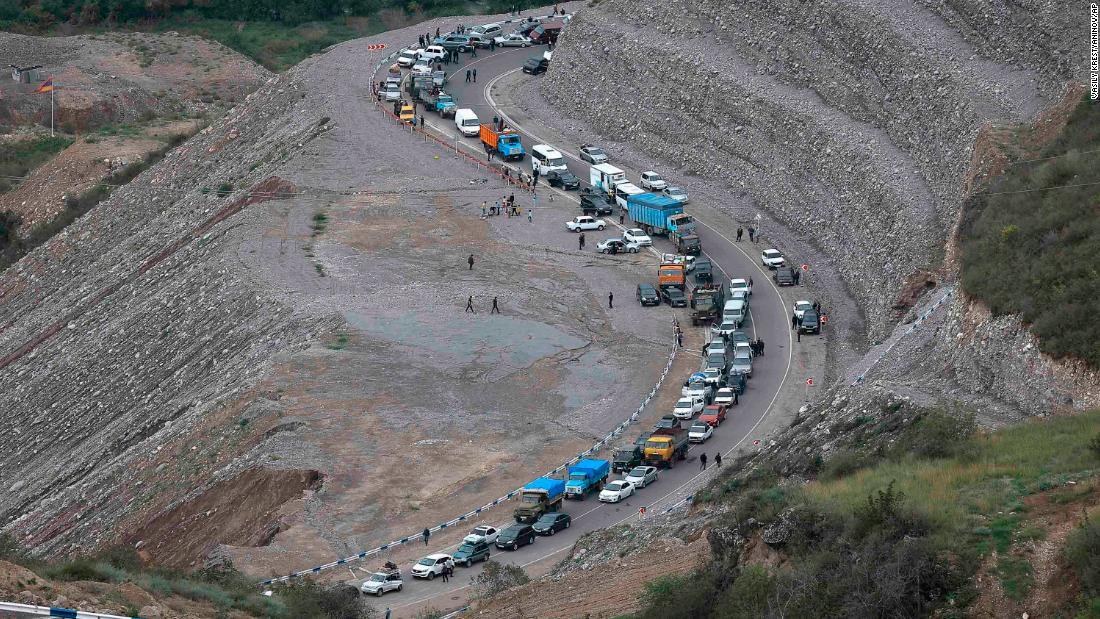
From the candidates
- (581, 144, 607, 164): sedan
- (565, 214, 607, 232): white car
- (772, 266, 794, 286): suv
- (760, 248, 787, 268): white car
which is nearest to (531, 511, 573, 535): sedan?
(772, 266, 794, 286): suv

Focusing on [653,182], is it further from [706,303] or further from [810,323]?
[810,323]

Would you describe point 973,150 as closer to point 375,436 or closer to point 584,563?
point 375,436

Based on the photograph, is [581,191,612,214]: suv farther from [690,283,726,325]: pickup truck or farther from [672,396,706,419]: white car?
[672,396,706,419]: white car

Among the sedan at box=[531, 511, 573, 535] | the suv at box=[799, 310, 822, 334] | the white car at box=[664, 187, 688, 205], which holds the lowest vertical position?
the sedan at box=[531, 511, 573, 535]

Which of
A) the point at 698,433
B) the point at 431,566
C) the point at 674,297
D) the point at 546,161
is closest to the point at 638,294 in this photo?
the point at 674,297

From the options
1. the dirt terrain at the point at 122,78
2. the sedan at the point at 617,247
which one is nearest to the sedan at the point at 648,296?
the sedan at the point at 617,247

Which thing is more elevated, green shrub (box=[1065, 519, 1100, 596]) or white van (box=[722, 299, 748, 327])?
green shrub (box=[1065, 519, 1100, 596])
